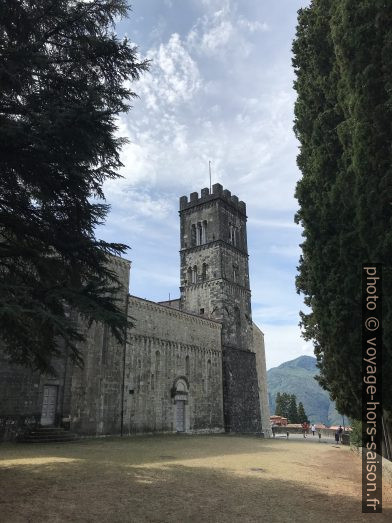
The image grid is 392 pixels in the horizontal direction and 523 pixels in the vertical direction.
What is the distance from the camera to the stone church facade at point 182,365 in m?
19.5

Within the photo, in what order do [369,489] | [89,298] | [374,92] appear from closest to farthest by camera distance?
→ [374,92] → [89,298] → [369,489]

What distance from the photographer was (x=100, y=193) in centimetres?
1047

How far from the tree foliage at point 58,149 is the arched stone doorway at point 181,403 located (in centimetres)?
1796

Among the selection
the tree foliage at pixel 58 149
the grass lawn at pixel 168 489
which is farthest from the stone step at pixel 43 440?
the tree foliage at pixel 58 149

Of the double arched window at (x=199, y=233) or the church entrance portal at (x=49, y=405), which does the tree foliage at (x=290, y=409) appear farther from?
the church entrance portal at (x=49, y=405)

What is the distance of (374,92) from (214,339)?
25.4 metres

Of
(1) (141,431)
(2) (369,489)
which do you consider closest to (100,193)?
(2) (369,489)

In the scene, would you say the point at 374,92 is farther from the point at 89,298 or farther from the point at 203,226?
the point at 203,226

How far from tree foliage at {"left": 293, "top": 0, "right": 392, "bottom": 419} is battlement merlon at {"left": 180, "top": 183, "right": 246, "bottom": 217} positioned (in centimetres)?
2570

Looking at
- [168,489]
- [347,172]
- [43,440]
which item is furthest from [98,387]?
[347,172]

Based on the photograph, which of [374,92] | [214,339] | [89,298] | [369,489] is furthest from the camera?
[214,339]

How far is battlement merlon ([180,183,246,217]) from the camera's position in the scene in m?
36.7

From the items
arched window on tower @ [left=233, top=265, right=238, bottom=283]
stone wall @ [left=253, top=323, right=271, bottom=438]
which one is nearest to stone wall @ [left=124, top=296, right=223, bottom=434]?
arched window on tower @ [left=233, top=265, right=238, bottom=283]

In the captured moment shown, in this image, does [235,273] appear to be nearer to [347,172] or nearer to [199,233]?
[199,233]
